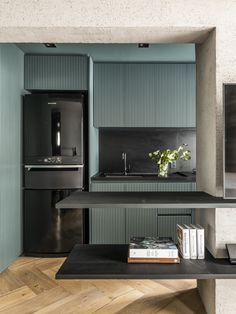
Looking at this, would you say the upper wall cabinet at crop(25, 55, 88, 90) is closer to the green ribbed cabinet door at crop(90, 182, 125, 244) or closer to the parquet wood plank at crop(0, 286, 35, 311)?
the green ribbed cabinet door at crop(90, 182, 125, 244)

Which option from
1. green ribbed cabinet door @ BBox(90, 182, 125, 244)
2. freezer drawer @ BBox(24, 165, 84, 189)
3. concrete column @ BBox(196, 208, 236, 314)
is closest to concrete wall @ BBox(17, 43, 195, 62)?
freezer drawer @ BBox(24, 165, 84, 189)

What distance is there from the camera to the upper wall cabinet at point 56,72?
329cm

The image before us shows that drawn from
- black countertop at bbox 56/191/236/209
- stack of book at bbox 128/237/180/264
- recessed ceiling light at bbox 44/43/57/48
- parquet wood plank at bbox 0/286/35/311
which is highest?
recessed ceiling light at bbox 44/43/57/48

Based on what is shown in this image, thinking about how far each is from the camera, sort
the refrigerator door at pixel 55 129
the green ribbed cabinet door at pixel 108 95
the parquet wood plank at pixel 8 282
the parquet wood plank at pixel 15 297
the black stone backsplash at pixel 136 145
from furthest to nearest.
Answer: the black stone backsplash at pixel 136 145 < the green ribbed cabinet door at pixel 108 95 < the refrigerator door at pixel 55 129 < the parquet wood plank at pixel 8 282 < the parquet wood plank at pixel 15 297

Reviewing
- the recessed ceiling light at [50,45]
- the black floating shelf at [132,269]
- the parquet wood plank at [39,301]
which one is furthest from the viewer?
the recessed ceiling light at [50,45]

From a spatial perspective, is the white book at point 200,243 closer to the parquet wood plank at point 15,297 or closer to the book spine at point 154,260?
the book spine at point 154,260

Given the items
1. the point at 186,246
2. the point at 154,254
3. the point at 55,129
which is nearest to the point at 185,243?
the point at 186,246

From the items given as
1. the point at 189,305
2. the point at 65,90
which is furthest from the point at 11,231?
the point at 189,305

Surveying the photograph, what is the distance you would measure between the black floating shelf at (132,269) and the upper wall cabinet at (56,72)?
2104 millimetres

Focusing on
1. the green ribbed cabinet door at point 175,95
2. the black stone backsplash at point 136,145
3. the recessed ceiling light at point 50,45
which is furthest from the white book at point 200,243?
the recessed ceiling light at point 50,45

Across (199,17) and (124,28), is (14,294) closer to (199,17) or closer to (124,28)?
(124,28)

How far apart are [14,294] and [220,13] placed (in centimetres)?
270

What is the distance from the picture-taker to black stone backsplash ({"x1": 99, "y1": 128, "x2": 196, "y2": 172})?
3945mm

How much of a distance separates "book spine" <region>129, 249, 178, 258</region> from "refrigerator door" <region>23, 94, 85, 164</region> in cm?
165
